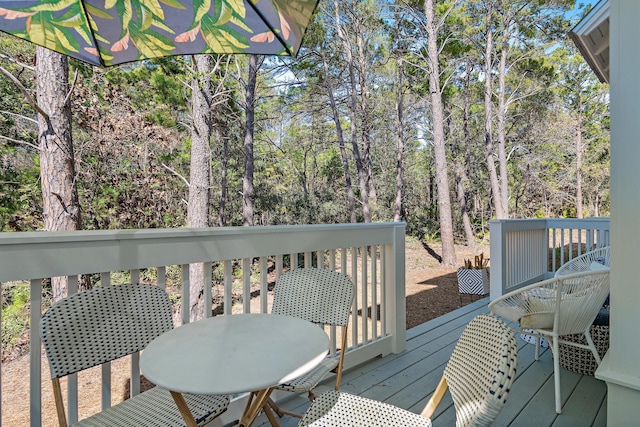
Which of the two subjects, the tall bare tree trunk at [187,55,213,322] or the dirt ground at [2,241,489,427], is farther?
the tall bare tree trunk at [187,55,213,322]

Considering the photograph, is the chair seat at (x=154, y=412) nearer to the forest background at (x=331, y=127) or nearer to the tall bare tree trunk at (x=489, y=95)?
the forest background at (x=331, y=127)

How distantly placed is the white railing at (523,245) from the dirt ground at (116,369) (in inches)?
A: 41.0

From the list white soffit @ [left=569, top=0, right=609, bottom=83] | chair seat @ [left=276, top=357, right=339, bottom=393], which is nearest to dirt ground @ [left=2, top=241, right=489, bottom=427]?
chair seat @ [left=276, top=357, right=339, bottom=393]

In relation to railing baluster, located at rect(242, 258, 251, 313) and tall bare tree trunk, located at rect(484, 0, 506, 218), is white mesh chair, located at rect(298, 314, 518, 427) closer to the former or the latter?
railing baluster, located at rect(242, 258, 251, 313)

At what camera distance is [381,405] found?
147cm

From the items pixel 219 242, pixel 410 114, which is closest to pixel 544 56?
pixel 410 114

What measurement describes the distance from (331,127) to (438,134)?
6745 mm

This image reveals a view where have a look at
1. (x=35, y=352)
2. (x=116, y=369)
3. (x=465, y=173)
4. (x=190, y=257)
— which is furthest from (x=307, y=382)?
(x=465, y=173)

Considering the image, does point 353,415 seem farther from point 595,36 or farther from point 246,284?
point 595,36

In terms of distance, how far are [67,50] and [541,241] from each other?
6.03 meters

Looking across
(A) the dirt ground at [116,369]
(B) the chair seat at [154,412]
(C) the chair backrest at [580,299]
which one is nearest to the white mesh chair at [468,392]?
(B) the chair seat at [154,412]

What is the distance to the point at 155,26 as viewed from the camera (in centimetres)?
215

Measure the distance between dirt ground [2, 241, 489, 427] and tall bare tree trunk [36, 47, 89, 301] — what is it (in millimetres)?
1070

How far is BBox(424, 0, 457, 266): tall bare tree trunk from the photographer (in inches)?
380
